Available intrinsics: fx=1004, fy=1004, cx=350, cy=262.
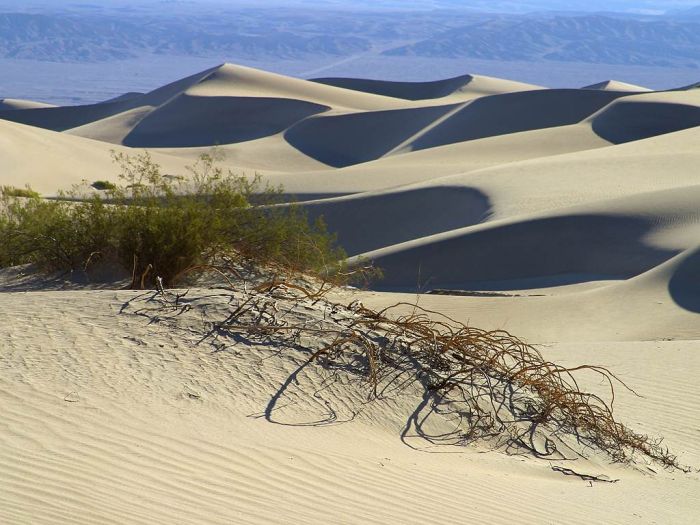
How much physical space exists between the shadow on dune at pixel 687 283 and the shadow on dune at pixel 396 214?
882 cm

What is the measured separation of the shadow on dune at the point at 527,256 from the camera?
17.5 m

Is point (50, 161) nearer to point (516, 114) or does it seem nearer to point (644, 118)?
point (644, 118)

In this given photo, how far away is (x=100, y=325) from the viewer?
8.02 m

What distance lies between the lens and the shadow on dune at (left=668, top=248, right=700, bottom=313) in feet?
45.5

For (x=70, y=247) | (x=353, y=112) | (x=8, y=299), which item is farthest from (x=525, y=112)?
(x=8, y=299)

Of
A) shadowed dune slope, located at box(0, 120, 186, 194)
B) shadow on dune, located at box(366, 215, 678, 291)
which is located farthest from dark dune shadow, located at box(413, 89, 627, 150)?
shadow on dune, located at box(366, 215, 678, 291)

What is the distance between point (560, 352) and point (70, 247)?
6.37 metres

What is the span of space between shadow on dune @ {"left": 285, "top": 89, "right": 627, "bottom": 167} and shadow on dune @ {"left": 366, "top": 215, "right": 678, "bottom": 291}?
34268 millimetres

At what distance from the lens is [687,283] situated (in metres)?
14.4

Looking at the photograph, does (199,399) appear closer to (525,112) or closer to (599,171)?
(599,171)

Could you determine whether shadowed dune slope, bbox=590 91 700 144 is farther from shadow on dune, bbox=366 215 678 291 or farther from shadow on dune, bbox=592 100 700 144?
shadow on dune, bbox=366 215 678 291

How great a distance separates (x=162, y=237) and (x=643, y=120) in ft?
131

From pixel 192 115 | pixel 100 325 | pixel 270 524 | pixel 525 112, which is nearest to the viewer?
pixel 270 524

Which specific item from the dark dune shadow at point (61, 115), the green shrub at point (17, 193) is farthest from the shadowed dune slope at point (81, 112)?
the green shrub at point (17, 193)
